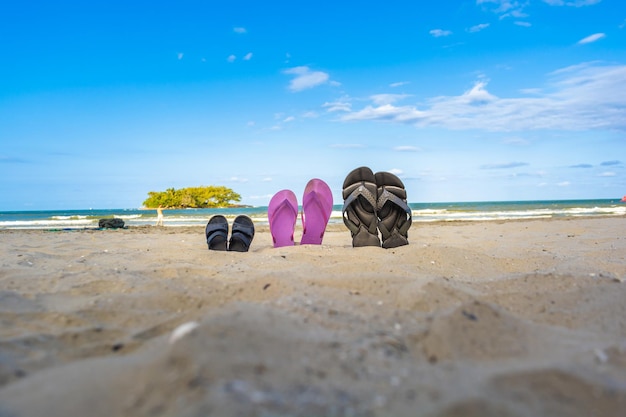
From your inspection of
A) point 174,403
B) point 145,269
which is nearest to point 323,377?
point 174,403

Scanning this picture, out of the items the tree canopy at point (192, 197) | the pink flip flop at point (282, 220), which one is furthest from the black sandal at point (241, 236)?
the tree canopy at point (192, 197)

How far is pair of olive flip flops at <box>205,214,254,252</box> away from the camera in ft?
11.1

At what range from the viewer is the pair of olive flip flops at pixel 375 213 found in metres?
3.44

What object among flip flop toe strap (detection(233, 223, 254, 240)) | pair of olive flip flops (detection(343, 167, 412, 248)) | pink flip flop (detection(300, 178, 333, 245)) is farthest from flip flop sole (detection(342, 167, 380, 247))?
flip flop toe strap (detection(233, 223, 254, 240))

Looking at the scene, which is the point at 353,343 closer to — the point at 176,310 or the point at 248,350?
the point at 248,350

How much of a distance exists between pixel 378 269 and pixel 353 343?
1145 millimetres

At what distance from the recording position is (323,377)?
89cm

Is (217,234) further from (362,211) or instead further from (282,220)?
(362,211)

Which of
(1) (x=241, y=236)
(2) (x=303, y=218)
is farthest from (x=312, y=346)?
(2) (x=303, y=218)

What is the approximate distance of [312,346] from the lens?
1047 mm

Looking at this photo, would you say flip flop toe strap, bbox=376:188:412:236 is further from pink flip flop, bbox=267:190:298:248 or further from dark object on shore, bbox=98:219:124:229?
dark object on shore, bbox=98:219:124:229

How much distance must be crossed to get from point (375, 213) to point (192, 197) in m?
29.4

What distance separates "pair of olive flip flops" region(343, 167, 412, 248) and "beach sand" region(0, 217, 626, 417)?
51.5 inches

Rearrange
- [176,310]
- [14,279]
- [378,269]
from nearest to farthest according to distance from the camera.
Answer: [176,310] < [14,279] < [378,269]
